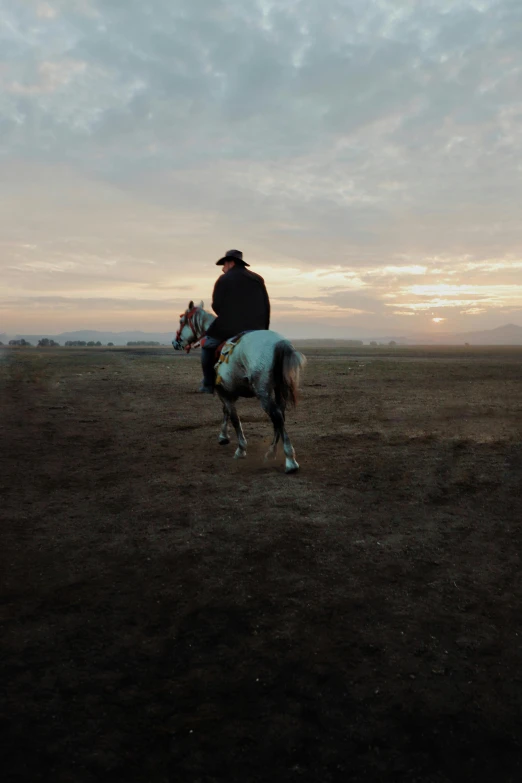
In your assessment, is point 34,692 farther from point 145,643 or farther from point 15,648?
point 145,643

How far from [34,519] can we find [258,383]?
3487mm

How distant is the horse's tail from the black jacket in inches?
60.4

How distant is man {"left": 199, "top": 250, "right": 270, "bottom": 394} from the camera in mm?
8695

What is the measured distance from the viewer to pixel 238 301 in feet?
28.6

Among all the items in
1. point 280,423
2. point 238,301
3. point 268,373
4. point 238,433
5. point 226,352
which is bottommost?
point 238,433

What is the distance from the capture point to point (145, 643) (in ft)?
10.9

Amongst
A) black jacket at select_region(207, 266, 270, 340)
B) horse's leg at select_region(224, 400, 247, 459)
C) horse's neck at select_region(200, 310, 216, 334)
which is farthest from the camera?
horse's neck at select_region(200, 310, 216, 334)

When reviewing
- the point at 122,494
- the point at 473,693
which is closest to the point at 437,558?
the point at 473,693

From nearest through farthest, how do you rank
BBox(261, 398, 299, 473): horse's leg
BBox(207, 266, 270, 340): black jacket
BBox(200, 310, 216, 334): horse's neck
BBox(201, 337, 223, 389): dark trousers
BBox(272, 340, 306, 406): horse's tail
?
BBox(272, 340, 306, 406): horse's tail, BBox(261, 398, 299, 473): horse's leg, BBox(207, 266, 270, 340): black jacket, BBox(201, 337, 223, 389): dark trousers, BBox(200, 310, 216, 334): horse's neck

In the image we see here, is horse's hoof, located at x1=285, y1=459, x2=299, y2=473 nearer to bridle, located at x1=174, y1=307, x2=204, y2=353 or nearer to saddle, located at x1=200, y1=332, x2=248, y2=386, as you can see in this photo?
saddle, located at x1=200, y1=332, x2=248, y2=386

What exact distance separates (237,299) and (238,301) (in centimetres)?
4

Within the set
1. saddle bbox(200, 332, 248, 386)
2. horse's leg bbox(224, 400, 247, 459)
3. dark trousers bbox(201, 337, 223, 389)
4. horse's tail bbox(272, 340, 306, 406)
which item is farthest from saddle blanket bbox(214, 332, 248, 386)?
horse's tail bbox(272, 340, 306, 406)

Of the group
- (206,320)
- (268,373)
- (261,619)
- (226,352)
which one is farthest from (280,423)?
(261,619)

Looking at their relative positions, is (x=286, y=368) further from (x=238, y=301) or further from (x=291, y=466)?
(x=238, y=301)
